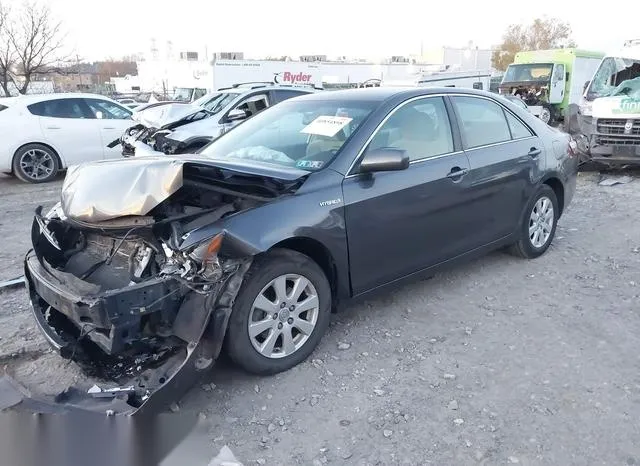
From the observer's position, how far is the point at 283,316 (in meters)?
3.45

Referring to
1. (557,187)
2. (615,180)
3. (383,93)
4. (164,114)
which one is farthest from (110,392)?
(615,180)

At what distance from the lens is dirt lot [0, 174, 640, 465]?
2869 millimetres

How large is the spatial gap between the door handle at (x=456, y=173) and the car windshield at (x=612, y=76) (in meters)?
7.31

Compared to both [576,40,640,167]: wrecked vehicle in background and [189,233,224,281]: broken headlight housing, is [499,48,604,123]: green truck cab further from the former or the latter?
[189,233,224,281]: broken headlight housing

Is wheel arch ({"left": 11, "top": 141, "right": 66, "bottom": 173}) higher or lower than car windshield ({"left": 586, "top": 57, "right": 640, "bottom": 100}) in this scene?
lower

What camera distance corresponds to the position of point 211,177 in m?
→ 3.18

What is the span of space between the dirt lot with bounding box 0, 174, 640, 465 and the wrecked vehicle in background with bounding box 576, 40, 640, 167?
5.20 meters

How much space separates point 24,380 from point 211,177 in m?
1.76

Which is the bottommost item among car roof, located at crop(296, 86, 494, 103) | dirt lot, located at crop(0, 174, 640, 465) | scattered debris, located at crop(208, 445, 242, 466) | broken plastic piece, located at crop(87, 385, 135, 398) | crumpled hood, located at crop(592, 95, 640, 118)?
dirt lot, located at crop(0, 174, 640, 465)

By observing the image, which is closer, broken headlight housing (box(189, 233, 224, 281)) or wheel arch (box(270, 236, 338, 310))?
broken headlight housing (box(189, 233, 224, 281))

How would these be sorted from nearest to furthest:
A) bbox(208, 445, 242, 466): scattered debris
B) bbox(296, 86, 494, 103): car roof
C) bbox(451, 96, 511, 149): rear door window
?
bbox(208, 445, 242, 466): scattered debris → bbox(296, 86, 494, 103): car roof → bbox(451, 96, 511, 149): rear door window

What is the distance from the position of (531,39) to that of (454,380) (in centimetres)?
6565

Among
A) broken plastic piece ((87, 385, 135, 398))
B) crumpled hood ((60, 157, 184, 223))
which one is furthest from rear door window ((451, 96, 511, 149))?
broken plastic piece ((87, 385, 135, 398))

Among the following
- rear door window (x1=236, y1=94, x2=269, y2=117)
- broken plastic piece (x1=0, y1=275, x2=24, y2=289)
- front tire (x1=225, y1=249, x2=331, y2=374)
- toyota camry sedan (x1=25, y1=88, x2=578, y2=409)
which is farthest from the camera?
rear door window (x1=236, y1=94, x2=269, y2=117)
